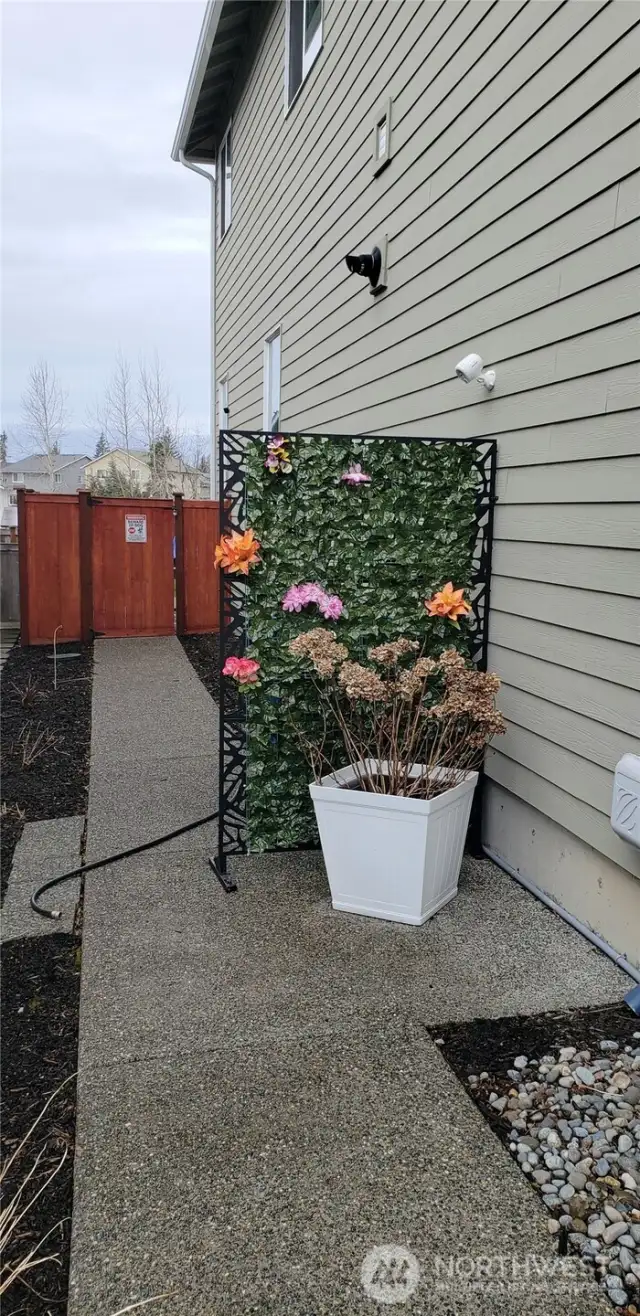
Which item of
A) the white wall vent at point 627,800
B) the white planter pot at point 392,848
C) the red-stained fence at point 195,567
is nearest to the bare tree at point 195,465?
the red-stained fence at point 195,567

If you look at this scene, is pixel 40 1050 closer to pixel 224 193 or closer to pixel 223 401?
pixel 223 401

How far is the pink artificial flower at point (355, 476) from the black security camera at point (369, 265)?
1951 millimetres

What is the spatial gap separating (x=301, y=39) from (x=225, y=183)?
363 centimetres

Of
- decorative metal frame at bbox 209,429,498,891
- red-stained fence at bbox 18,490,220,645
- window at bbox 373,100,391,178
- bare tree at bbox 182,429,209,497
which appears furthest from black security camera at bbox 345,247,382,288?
bare tree at bbox 182,429,209,497

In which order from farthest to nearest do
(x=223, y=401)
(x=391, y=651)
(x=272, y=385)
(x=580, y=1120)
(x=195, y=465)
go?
(x=195, y=465) < (x=223, y=401) < (x=272, y=385) < (x=391, y=651) < (x=580, y=1120)

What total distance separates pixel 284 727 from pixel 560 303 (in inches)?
70.4

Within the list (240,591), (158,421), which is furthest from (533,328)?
(158,421)

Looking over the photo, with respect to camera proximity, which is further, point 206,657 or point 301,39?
point 206,657

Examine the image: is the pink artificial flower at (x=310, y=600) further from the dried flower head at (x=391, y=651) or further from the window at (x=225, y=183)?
the window at (x=225, y=183)

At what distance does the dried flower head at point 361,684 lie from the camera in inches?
111

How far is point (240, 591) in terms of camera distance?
314cm

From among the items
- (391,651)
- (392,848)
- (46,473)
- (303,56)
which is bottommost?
(392,848)

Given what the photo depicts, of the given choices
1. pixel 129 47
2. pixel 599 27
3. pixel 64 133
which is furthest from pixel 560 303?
pixel 64 133

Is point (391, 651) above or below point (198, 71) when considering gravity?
below
